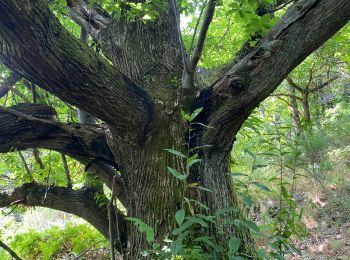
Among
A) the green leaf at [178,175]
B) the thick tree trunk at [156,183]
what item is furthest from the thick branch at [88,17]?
the green leaf at [178,175]

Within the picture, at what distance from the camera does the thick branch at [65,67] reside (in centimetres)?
191

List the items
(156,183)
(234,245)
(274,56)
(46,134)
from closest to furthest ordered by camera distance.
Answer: (234,245), (274,56), (156,183), (46,134)

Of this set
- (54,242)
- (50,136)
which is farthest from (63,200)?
(54,242)

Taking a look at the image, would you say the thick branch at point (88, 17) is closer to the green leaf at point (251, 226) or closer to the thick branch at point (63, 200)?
the thick branch at point (63, 200)

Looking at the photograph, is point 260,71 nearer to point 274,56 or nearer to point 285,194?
point 274,56

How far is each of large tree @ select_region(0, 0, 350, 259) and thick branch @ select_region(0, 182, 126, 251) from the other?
0.37 meters

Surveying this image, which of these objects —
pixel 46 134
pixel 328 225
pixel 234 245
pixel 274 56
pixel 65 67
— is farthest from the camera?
pixel 328 225

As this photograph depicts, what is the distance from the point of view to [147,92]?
2719 mm

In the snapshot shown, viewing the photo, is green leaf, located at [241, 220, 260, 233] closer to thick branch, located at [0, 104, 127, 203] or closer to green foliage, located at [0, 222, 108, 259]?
thick branch, located at [0, 104, 127, 203]

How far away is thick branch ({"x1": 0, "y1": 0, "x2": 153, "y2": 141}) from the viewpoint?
1.91 meters

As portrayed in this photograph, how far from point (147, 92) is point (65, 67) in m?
0.75

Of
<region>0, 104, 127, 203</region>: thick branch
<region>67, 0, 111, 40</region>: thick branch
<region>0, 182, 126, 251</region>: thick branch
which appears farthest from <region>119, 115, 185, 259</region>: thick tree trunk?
<region>67, 0, 111, 40</region>: thick branch

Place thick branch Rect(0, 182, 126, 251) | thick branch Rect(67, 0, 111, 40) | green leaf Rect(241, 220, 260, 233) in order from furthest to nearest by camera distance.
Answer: thick branch Rect(0, 182, 126, 251), thick branch Rect(67, 0, 111, 40), green leaf Rect(241, 220, 260, 233)

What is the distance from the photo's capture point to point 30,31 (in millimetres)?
1919
